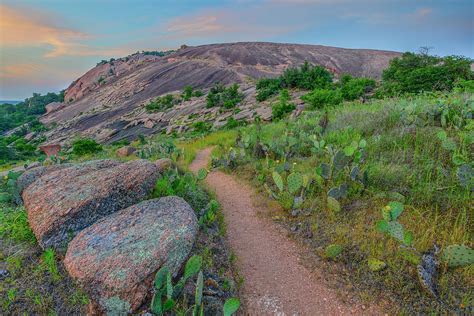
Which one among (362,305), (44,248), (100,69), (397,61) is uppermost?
(100,69)

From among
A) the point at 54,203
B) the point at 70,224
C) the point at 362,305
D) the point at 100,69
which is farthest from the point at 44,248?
the point at 100,69

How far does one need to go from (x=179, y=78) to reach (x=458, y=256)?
34.9 metres

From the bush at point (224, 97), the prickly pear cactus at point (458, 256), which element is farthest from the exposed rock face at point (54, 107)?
the prickly pear cactus at point (458, 256)

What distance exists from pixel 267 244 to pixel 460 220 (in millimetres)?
2529

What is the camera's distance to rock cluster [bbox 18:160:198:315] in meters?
2.80

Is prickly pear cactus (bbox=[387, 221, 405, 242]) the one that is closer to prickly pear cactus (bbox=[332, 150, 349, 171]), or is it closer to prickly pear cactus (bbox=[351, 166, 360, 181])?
prickly pear cactus (bbox=[351, 166, 360, 181])

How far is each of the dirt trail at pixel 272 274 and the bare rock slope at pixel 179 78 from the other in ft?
63.0

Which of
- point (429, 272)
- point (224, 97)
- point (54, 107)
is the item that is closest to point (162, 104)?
point (224, 97)

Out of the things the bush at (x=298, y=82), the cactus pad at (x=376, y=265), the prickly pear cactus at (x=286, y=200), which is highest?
the bush at (x=298, y=82)

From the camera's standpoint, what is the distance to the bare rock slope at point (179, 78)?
86.2ft

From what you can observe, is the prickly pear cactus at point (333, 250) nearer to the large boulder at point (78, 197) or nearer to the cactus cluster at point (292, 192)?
the cactus cluster at point (292, 192)

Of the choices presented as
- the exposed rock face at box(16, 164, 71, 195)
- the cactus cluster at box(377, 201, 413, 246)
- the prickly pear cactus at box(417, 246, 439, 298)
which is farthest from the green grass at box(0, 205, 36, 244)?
the prickly pear cactus at box(417, 246, 439, 298)

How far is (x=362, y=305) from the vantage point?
319 cm

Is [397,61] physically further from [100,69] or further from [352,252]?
[100,69]
